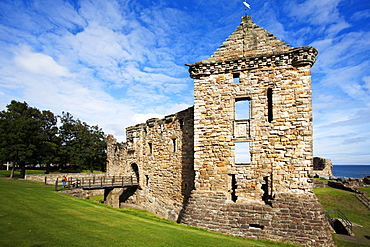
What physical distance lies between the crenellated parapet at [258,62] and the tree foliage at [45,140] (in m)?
27.9

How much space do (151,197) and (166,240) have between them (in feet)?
36.8

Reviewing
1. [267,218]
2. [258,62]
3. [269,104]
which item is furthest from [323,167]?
[258,62]

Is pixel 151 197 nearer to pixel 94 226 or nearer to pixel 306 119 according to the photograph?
pixel 94 226

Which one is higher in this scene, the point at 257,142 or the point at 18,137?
the point at 18,137

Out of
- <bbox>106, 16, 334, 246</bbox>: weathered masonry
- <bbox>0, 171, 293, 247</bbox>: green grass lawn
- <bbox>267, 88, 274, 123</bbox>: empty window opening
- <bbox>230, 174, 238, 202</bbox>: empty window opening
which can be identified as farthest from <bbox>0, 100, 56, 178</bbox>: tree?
Result: <bbox>267, 88, 274, 123</bbox>: empty window opening

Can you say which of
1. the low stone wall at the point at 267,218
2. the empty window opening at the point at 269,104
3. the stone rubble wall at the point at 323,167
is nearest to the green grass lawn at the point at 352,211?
the low stone wall at the point at 267,218

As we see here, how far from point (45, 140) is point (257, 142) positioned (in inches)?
1522

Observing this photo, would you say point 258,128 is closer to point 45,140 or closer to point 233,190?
point 233,190

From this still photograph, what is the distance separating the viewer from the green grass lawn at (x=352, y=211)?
10570mm

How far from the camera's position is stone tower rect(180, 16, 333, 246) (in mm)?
10102

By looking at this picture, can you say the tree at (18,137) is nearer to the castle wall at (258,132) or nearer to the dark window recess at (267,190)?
the castle wall at (258,132)

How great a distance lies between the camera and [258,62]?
11578 mm

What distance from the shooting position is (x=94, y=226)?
793cm

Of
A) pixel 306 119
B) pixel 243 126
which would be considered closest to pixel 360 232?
pixel 306 119
